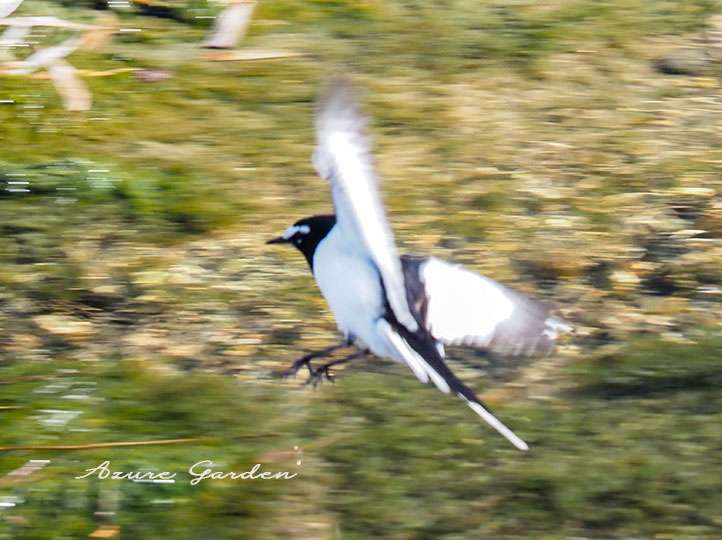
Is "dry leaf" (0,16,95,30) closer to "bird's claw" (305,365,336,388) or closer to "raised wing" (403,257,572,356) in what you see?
"bird's claw" (305,365,336,388)

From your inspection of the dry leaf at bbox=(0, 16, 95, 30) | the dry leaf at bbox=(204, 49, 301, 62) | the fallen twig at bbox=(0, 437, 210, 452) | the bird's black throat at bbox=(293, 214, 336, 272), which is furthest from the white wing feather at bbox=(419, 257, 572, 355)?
the dry leaf at bbox=(0, 16, 95, 30)

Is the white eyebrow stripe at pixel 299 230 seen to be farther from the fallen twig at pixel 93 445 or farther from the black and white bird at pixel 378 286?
the fallen twig at pixel 93 445

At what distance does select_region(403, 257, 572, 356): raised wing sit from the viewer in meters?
3.26

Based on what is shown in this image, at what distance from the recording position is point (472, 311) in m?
3.37

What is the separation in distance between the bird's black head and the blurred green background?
1.17ft

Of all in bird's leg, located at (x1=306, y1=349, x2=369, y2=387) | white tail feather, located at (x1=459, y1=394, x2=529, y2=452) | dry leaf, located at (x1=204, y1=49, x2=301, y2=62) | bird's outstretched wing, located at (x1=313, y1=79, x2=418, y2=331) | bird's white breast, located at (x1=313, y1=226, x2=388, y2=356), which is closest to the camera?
bird's outstretched wing, located at (x1=313, y1=79, x2=418, y2=331)

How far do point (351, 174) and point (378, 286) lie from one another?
288mm

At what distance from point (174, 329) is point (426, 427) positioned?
0.83m

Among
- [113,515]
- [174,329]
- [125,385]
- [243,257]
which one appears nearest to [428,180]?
[243,257]

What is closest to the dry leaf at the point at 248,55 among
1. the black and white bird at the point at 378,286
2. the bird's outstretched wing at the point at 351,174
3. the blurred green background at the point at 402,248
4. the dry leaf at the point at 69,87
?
the blurred green background at the point at 402,248

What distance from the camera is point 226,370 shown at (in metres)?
3.65

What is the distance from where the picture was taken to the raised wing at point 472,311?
3.26 metres

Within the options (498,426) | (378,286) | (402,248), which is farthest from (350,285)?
(402,248)

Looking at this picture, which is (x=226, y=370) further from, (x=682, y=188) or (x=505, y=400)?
(x=682, y=188)
